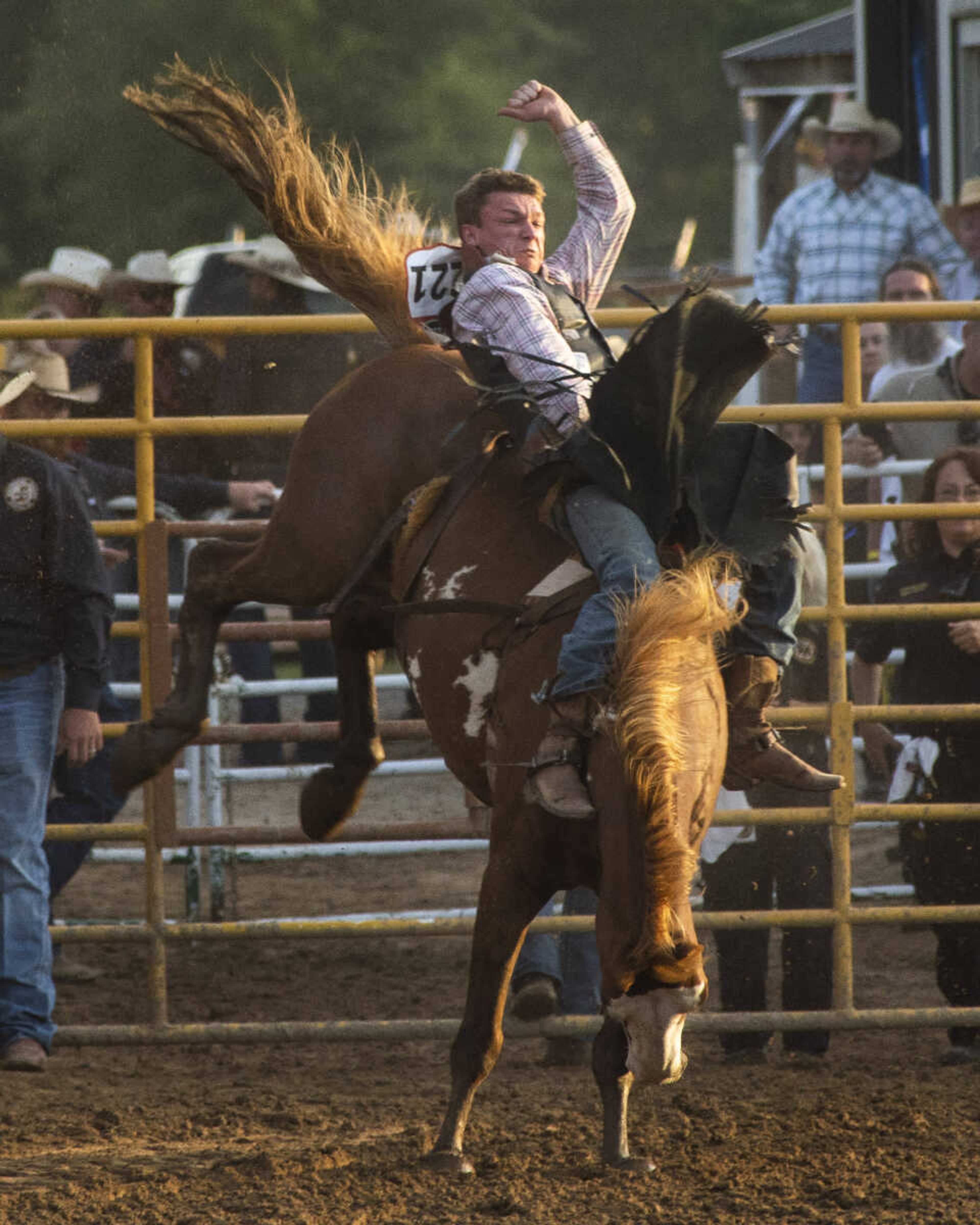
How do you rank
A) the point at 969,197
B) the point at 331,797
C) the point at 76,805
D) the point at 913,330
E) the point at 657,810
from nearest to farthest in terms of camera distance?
the point at 657,810 < the point at 331,797 < the point at 76,805 < the point at 913,330 < the point at 969,197

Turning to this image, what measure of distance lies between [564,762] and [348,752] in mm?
1359

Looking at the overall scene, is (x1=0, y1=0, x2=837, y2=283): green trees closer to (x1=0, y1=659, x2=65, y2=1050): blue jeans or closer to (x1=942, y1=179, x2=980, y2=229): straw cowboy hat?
(x1=942, y1=179, x2=980, y2=229): straw cowboy hat

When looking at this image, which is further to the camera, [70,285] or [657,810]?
[70,285]

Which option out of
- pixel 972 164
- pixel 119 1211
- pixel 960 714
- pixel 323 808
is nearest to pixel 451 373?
pixel 323 808

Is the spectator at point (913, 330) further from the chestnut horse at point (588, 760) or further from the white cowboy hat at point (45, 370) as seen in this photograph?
the chestnut horse at point (588, 760)

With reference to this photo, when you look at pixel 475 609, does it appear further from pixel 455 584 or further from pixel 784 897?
pixel 784 897

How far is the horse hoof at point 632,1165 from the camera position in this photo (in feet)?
14.6

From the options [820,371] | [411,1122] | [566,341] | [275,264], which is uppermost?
[275,264]

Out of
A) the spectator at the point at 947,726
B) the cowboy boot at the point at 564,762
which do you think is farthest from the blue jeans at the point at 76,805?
the cowboy boot at the point at 564,762

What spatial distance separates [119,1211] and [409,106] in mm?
23609

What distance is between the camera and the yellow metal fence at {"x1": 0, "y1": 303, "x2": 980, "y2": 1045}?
546 centimetres

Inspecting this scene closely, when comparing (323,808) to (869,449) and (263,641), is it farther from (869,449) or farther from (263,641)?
(869,449)

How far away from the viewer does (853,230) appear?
30.8ft

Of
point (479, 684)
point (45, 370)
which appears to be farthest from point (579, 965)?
point (45, 370)
